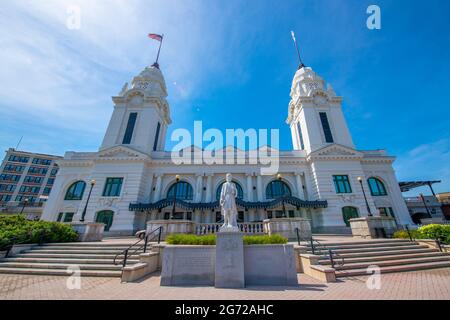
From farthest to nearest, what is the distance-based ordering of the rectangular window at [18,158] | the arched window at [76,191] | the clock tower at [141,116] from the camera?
the rectangular window at [18,158] < the clock tower at [141,116] < the arched window at [76,191]

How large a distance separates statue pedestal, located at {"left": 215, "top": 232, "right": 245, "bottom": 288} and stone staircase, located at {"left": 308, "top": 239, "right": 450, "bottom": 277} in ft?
13.9

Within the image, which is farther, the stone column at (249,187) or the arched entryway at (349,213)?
the stone column at (249,187)

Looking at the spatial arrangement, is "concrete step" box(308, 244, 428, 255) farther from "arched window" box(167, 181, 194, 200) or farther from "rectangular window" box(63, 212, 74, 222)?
"rectangular window" box(63, 212, 74, 222)

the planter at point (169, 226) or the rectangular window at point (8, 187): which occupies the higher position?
the rectangular window at point (8, 187)

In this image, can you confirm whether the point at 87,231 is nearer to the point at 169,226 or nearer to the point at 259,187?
the point at 169,226

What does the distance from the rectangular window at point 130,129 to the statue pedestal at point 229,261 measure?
2307cm

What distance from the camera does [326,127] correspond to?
25.9 m

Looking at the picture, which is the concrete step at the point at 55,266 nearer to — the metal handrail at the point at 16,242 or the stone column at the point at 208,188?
the metal handrail at the point at 16,242

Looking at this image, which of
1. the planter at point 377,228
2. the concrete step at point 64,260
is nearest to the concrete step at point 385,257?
the planter at point 377,228

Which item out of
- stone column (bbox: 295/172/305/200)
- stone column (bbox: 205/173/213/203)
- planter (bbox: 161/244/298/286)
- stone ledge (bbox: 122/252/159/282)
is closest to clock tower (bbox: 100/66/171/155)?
stone column (bbox: 205/173/213/203)

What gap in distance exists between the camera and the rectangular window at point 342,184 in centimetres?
2133

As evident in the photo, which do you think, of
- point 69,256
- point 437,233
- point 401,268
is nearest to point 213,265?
point 69,256
